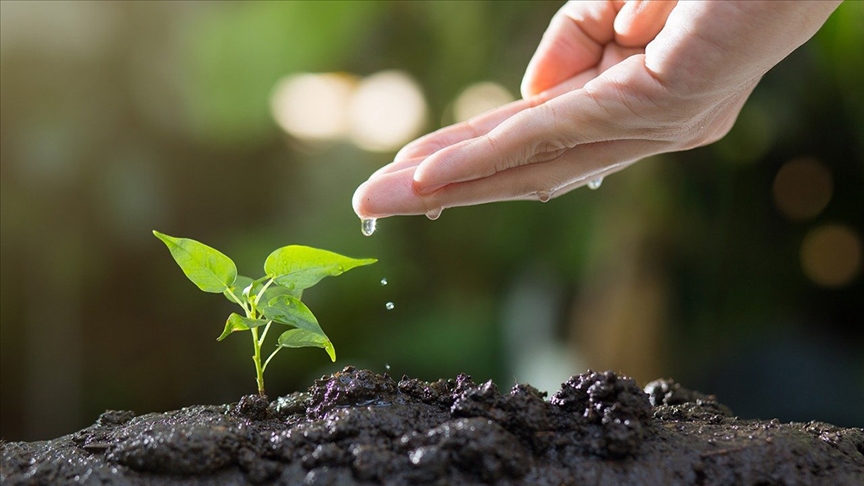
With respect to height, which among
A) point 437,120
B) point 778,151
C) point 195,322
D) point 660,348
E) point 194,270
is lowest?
point 660,348

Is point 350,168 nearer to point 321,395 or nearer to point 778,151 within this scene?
point 778,151

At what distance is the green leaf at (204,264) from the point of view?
838mm

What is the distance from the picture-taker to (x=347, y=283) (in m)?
2.47

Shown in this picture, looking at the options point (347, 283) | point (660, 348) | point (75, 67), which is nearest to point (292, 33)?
point (75, 67)

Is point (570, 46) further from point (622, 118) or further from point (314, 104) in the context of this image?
point (314, 104)

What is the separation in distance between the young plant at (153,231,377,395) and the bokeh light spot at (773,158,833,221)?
1.82 meters

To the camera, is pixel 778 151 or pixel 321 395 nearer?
pixel 321 395

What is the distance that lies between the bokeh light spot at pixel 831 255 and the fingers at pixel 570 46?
1.25 metres

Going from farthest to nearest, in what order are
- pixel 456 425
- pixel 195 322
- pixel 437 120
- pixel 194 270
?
1. pixel 437 120
2. pixel 195 322
3. pixel 194 270
4. pixel 456 425

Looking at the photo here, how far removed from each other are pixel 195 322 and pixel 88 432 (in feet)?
5.05

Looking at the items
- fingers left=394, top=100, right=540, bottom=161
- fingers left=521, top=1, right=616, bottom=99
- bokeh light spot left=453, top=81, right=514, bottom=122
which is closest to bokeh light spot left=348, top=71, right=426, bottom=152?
bokeh light spot left=453, top=81, right=514, bottom=122

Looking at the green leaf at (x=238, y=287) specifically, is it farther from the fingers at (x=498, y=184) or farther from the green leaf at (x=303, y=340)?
the fingers at (x=498, y=184)

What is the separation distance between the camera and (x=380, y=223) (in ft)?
8.06

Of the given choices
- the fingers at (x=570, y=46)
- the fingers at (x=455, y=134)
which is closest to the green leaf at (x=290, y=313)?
the fingers at (x=455, y=134)
